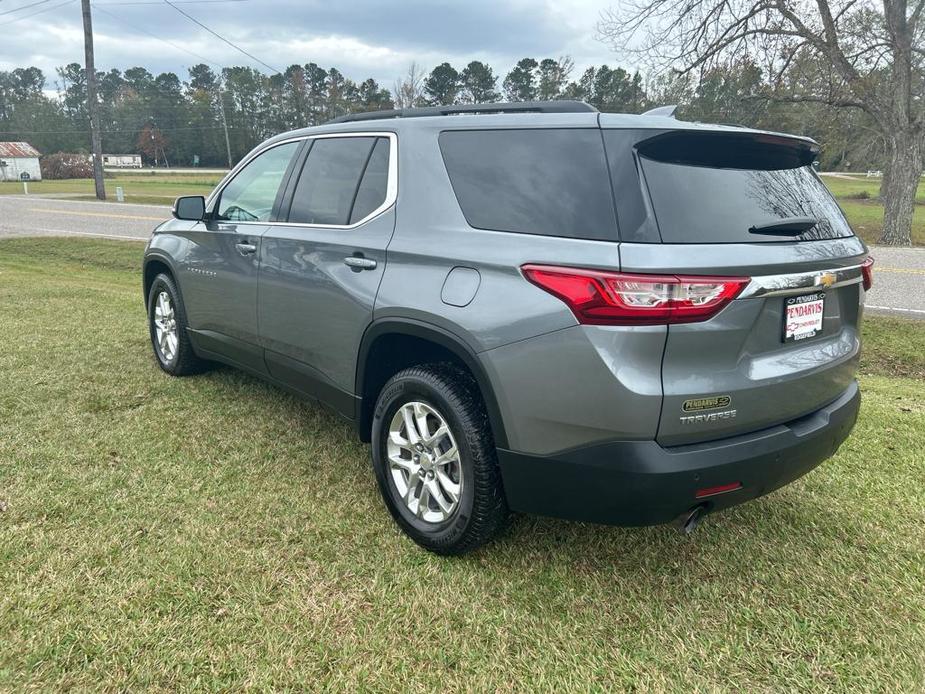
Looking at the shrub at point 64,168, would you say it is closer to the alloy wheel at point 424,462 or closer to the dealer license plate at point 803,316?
the alloy wheel at point 424,462

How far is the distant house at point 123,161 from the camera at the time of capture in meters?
86.4

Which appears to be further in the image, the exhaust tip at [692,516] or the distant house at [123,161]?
the distant house at [123,161]

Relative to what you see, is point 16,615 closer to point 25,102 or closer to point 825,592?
point 825,592

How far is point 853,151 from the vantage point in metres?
28.5

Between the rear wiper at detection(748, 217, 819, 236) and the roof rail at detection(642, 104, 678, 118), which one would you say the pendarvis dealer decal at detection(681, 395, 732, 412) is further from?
the roof rail at detection(642, 104, 678, 118)

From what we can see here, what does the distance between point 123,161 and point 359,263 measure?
326ft

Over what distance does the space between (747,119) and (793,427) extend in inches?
683

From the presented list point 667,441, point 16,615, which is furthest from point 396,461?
point 16,615

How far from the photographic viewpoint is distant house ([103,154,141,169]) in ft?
284

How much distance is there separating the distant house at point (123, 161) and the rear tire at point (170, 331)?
3645 inches

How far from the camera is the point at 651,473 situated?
213 centimetres

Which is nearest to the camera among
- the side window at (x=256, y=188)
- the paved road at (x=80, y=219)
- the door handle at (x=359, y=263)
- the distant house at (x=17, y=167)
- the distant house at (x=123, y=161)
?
the door handle at (x=359, y=263)

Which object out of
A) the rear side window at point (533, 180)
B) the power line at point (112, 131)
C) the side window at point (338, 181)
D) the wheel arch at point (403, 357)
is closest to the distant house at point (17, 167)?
the power line at point (112, 131)

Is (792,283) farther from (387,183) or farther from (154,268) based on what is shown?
(154,268)
